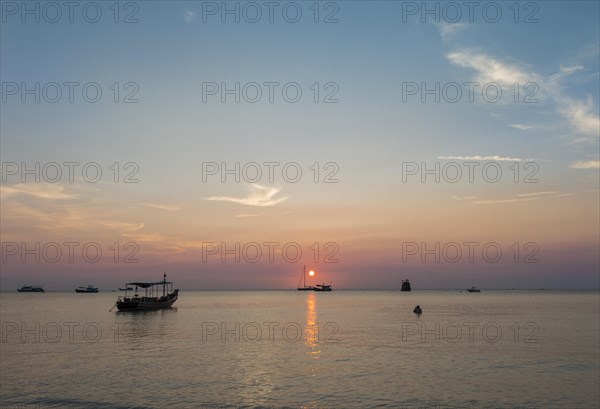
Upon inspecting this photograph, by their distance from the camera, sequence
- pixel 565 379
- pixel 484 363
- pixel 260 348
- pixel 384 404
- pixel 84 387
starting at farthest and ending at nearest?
pixel 260 348
pixel 484 363
pixel 565 379
pixel 84 387
pixel 384 404

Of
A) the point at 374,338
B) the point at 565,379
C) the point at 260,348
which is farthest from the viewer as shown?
the point at 374,338

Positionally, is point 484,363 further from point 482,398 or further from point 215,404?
point 215,404

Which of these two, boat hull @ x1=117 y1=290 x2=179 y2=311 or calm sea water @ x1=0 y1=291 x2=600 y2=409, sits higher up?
calm sea water @ x1=0 y1=291 x2=600 y2=409

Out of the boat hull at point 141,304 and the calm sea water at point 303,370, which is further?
the boat hull at point 141,304

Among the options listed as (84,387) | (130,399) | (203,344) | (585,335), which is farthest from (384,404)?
(585,335)

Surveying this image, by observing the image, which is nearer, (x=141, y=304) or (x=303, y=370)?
(x=303, y=370)

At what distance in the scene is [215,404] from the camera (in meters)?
28.4

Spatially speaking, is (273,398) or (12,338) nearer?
(273,398)

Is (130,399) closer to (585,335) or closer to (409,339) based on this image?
(409,339)

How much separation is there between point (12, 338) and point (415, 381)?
51604mm

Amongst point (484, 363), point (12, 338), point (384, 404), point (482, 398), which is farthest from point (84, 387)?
point (12, 338)

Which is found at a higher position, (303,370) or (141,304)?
→ (303,370)

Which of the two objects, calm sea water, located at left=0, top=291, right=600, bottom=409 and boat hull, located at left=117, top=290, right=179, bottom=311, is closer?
calm sea water, located at left=0, top=291, right=600, bottom=409

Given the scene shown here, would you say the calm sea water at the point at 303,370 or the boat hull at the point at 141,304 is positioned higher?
the calm sea water at the point at 303,370
